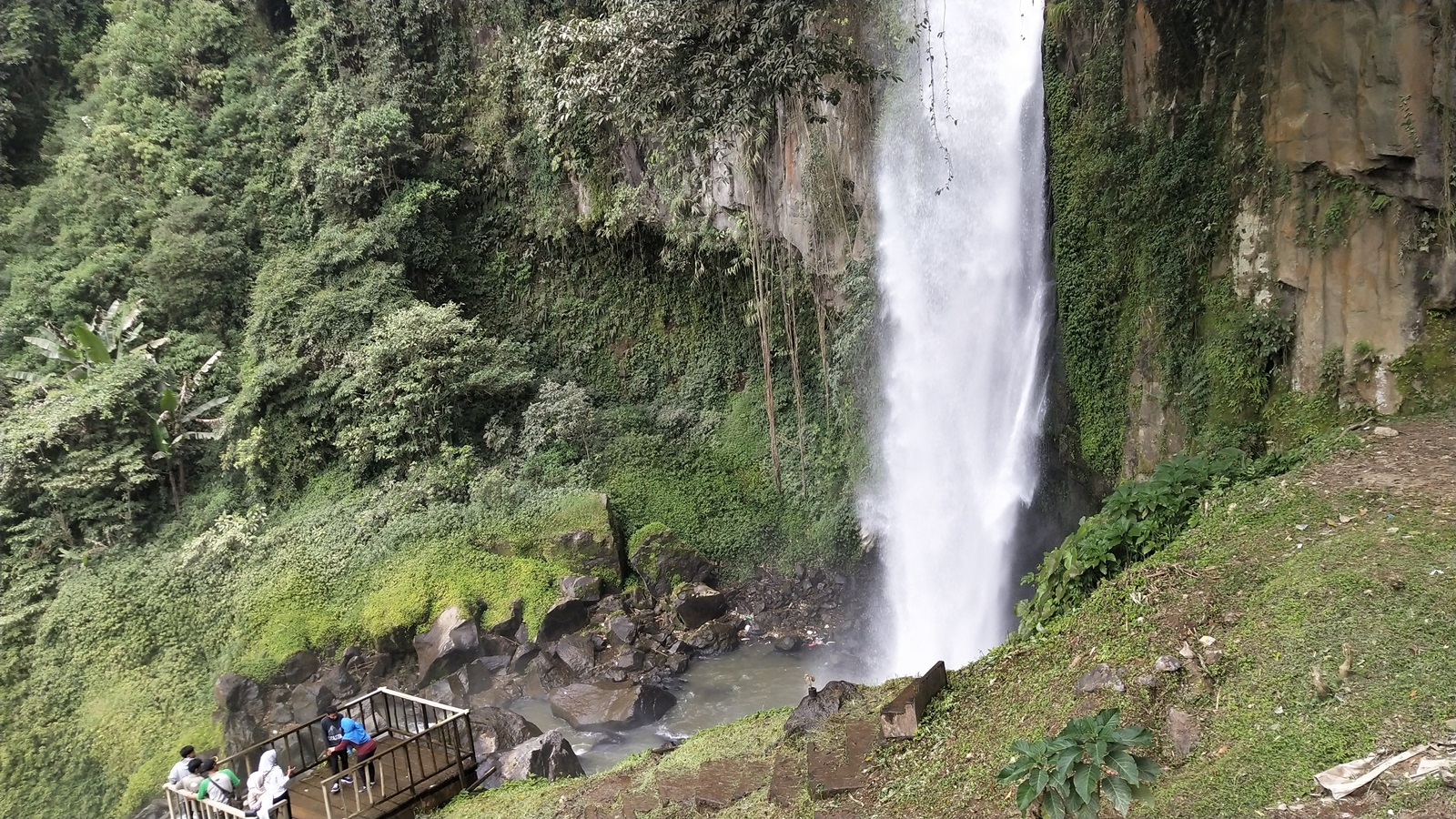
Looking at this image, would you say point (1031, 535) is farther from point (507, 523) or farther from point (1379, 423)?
point (507, 523)

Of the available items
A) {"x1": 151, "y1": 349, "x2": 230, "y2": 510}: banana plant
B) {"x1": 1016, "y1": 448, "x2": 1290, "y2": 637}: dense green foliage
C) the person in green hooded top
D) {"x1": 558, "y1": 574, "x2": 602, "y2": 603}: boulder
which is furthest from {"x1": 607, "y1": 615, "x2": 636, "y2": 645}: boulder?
{"x1": 151, "y1": 349, "x2": 230, "y2": 510}: banana plant

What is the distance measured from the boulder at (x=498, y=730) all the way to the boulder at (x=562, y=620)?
6.63 feet

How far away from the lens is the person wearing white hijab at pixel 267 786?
666 cm

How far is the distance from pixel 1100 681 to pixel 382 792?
19.5 ft

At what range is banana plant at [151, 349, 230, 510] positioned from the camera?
14.3m

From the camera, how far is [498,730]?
32.2ft

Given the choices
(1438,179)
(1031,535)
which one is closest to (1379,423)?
(1438,179)

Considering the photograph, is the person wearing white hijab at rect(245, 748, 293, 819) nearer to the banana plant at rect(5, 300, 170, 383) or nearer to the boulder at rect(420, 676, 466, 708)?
the boulder at rect(420, 676, 466, 708)

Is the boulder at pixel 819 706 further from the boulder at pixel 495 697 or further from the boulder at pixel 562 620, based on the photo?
the boulder at pixel 562 620

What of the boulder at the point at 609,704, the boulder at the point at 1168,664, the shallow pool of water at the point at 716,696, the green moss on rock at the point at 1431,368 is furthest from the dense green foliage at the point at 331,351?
the green moss on rock at the point at 1431,368

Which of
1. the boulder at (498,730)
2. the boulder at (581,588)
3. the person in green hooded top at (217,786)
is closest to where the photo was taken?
the person in green hooded top at (217,786)

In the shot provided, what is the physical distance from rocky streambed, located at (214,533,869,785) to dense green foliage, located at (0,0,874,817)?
486 mm

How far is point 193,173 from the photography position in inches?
664

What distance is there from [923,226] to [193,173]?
591 inches
